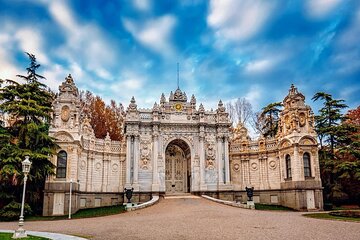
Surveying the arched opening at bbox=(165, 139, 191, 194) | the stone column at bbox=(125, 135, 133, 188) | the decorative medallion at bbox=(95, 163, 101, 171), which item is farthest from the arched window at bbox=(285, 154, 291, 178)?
the decorative medallion at bbox=(95, 163, 101, 171)

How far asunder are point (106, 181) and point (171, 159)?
7.26 metres

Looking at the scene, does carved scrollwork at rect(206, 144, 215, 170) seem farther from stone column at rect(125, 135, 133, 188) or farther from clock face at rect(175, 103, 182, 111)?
stone column at rect(125, 135, 133, 188)

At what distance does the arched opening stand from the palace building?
10 centimetres

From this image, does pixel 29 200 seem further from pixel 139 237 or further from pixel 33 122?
pixel 139 237

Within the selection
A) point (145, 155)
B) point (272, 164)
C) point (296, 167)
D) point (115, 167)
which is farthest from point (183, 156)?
point (296, 167)

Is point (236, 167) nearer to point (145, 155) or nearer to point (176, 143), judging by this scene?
point (176, 143)

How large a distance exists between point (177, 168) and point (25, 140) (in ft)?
52.5

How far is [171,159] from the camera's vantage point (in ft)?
111

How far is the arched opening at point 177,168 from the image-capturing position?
1298 inches

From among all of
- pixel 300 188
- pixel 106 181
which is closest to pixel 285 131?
pixel 300 188

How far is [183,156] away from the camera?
34406 millimetres

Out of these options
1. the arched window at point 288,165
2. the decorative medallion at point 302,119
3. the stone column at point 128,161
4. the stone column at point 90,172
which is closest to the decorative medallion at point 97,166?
the stone column at point 90,172

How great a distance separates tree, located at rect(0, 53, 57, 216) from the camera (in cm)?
2127

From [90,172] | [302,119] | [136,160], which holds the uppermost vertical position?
[302,119]
